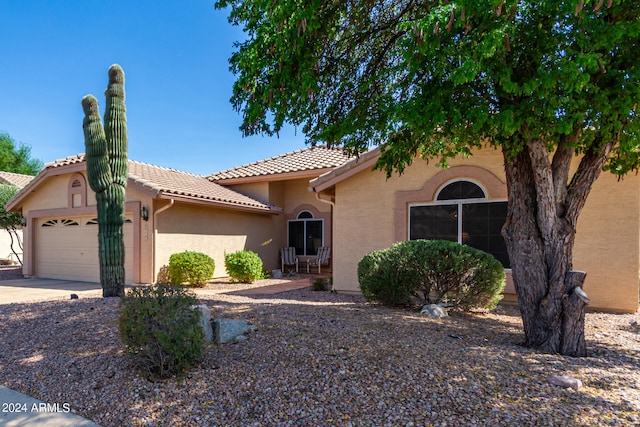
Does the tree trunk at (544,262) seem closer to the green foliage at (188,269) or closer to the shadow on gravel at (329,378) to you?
the shadow on gravel at (329,378)

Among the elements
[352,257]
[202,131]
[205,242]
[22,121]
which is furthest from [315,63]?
[22,121]

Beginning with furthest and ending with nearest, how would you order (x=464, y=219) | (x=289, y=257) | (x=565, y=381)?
(x=289, y=257) → (x=464, y=219) → (x=565, y=381)

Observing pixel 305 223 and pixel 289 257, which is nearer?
pixel 289 257

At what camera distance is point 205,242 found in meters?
13.8

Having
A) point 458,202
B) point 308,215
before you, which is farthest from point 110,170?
point 308,215

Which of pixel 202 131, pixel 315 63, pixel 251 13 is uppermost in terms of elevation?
pixel 202 131

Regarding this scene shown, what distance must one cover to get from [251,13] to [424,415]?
5080mm

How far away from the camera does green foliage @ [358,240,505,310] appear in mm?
7078

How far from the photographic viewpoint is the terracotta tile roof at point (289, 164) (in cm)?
1532

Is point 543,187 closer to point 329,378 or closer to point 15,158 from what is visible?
point 329,378

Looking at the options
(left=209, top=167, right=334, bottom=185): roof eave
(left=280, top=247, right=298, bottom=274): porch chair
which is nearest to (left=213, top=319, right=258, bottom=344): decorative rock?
(left=209, top=167, right=334, bottom=185): roof eave

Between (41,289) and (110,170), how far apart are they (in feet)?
20.5

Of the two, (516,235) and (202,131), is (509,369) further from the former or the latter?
(202,131)

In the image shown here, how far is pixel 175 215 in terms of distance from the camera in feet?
41.9
